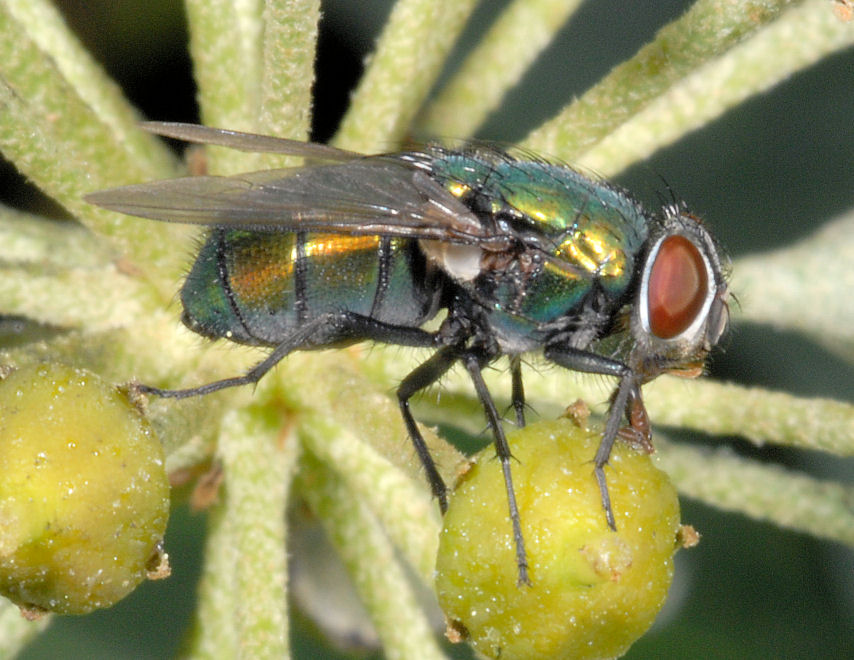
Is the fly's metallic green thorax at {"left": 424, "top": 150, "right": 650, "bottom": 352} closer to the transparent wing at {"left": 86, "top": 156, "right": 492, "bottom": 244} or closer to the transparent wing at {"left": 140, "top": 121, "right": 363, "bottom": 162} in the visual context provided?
the transparent wing at {"left": 86, "top": 156, "right": 492, "bottom": 244}

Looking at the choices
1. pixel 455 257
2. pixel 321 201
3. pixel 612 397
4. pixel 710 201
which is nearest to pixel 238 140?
pixel 321 201

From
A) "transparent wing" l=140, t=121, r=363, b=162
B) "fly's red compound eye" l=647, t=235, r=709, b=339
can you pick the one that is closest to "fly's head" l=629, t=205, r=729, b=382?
"fly's red compound eye" l=647, t=235, r=709, b=339

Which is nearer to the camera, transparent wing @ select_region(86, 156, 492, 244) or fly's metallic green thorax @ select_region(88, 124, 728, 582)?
transparent wing @ select_region(86, 156, 492, 244)

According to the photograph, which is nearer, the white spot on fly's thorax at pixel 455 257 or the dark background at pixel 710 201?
the white spot on fly's thorax at pixel 455 257

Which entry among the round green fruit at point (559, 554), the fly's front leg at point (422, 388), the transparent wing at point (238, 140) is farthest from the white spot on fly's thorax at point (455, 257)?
the round green fruit at point (559, 554)

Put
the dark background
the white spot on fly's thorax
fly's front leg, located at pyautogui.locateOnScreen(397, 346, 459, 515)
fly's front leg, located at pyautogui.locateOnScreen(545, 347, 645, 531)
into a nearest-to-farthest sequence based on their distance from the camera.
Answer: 1. fly's front leg, located at pyautogui.locateOnScreen(545, 347, 645, 531)
2. fly's front leg, located at pyautogui.locateOnScreen(397, 346, 459, 515)
3. the white spot on fly's thorax
4. the dark background

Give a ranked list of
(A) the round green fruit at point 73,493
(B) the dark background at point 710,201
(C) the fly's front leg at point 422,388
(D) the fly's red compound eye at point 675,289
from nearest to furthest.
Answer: (A) the round green fruit at point 73,493, (C) the fly's front leg at point 422,388, (D) the fly's red compound eye at point 675,289, (B) the dark background at point 710,201

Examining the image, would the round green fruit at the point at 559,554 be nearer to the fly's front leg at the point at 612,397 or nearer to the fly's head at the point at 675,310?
the fly's front leg at the point at 612,397

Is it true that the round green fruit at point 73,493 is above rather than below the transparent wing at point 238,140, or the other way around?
below

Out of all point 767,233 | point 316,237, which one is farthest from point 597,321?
point 767,233
